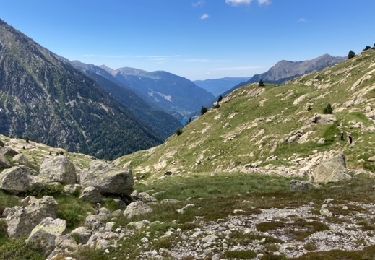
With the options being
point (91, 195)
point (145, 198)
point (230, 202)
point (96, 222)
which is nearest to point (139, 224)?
point (96, 222)

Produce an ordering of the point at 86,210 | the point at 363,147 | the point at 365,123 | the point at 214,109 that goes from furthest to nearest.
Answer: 1. the point at 214,109
2. the point at 365,123
3. the point at 363,147
4. the point at 86,210

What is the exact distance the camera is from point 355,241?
26.4 meters

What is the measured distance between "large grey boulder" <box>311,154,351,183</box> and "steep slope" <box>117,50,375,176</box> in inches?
181

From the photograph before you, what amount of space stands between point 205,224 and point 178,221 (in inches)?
79.4

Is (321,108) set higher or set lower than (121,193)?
higher

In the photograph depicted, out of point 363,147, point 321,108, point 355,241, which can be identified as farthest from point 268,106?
point 355,241

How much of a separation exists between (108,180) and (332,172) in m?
28.6

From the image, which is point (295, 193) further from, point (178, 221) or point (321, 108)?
point (321, 108)

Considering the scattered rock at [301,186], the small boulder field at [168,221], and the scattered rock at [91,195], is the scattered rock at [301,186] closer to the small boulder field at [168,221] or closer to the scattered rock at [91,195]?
the small boulder field at [168,221]

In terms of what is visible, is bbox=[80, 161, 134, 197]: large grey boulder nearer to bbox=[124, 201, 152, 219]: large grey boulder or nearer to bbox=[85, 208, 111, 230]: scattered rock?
bbox=[124, 201, 152, 219]: large grey boulder

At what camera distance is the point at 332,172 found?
55.5m

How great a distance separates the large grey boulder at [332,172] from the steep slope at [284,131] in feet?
15.0

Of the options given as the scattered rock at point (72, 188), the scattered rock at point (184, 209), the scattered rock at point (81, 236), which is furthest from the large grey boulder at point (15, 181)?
the scattered rock at point (184, 209)

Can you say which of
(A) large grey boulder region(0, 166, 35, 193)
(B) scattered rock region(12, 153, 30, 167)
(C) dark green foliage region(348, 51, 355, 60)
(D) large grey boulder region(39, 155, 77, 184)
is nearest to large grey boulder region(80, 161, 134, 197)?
(D) large grey boulder region(39, 155, 77, 184)
